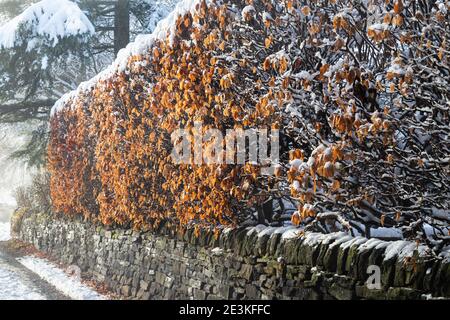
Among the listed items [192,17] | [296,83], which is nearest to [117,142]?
[192,17]

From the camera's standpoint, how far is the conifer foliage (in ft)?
12.1

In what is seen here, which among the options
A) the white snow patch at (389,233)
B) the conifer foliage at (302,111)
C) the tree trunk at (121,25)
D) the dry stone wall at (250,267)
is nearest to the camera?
the conifer foliage at (302,111)

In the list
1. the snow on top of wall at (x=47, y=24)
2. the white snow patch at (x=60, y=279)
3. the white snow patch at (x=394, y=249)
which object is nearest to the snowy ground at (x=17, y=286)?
the white snow patch at (x=60, y=279)

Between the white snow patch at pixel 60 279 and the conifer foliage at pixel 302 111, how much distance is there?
1.49 metres

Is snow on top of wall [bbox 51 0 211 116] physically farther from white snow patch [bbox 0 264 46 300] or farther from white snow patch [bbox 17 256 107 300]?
white snow patch [bbox 0 264 46 300]

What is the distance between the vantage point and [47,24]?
1383 cm

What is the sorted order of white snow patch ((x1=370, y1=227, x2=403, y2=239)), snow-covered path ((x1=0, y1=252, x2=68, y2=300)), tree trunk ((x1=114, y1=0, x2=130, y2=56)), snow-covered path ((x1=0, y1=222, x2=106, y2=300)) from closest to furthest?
white snow patch ((x1=370, y1=227, x2=403, y2=239)) → snow-covered path ((x1=0, y1=222, x2=106, y2=300)) → snow-covered path ((x1=0, y1=252, x2=68, y2=300)) → tree trunk ((x1=114, y1=0, x2=130, y2=56))

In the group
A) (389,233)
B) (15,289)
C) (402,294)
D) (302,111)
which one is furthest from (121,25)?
(402,294)

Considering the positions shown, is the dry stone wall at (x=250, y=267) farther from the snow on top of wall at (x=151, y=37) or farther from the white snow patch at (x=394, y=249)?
the snow on top of wall at (x=151, y=37)

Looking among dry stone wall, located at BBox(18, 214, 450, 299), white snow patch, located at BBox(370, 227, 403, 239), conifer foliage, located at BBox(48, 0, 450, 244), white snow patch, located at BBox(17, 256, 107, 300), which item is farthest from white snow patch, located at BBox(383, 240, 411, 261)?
white snow patch, located at BBox(17, 256, 107, 300)

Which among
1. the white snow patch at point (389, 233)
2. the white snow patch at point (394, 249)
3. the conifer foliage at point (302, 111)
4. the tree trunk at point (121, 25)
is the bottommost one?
the white snow patch at point (389, 233)

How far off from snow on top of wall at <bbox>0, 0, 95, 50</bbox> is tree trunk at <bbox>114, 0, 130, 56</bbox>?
99.5 inches

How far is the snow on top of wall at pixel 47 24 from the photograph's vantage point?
13.8 metres

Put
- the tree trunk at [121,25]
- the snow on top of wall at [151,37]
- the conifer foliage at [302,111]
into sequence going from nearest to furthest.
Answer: the conifer foliage at [302,111]
the snow on top of wall at [151,37]
the tree trunk at [121,25]
